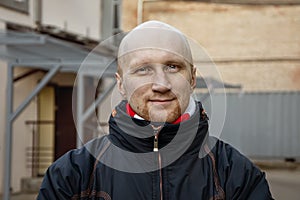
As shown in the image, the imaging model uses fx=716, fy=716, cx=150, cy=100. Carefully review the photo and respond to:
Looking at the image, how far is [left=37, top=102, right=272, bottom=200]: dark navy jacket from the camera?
1.76 m

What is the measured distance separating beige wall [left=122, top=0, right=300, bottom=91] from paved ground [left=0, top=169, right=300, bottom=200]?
3658 millimetres

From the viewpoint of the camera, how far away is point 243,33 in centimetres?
2189

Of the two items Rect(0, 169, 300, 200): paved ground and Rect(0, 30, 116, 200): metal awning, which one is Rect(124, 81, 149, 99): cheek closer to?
Rect(0, 30, 116, 200): metal awning

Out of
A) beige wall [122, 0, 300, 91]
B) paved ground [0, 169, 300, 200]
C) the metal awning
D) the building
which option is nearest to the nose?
the building

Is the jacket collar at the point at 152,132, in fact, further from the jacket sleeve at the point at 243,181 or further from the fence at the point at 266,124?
the fence at the point at 266,124

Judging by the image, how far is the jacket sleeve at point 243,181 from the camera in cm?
177

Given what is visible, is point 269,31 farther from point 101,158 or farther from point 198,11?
point 101,158

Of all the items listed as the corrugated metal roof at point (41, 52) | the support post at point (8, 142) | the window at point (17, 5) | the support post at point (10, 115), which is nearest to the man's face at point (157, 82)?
the corrugated metal roof at point (41, 52)

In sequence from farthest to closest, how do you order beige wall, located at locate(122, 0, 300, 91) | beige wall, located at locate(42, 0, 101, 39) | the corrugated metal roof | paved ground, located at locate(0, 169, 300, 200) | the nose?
beige wall, located at locate(122, 0, 300, 91)
beige wall, located at locate(42, 0, 101, 39)
paved ground, located at locate(0, 169, 300, 200)
the corrugated metal roof
the nose

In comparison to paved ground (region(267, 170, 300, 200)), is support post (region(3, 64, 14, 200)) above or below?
above

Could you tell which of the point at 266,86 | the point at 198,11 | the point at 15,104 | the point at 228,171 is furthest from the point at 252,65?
the point at 228,171

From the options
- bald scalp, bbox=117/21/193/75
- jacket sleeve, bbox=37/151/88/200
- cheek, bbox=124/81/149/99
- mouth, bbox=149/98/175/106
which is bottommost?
jacket sleeve, bbox=37/151/88/200

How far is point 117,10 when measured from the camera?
1633 cm

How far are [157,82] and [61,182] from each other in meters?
0.36
